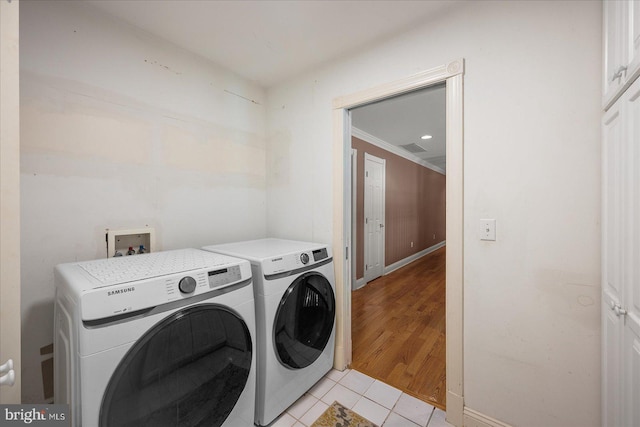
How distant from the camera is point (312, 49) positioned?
172 cm

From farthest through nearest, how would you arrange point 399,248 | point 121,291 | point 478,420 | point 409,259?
point 409,259 → point 399,248 → point 478,420 → point 121,291

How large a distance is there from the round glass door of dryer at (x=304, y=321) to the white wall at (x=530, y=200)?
0.82m

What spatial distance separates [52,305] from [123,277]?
0.73 meters

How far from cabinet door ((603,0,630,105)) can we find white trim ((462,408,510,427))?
60.7 inches

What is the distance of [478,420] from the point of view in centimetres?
131

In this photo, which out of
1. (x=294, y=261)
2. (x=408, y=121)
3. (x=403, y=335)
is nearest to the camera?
(x=294, y=261)

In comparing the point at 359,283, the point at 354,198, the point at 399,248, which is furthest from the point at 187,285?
the point at 399,248

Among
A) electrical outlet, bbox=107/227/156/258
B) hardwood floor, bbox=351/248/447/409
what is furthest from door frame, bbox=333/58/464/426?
electrical outlet, bbox=107/227/156/258

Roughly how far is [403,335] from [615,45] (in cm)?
228

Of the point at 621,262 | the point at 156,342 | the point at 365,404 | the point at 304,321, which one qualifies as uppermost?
the point at 621,262

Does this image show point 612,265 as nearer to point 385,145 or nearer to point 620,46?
point 620,46

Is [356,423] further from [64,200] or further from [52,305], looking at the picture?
[64,200]

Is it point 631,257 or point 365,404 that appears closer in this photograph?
point 631,257

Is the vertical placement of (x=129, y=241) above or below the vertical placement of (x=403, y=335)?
above
